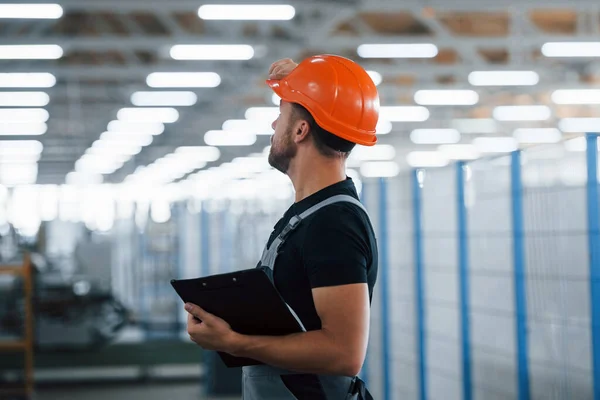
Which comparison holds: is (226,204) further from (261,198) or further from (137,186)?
(137,186)

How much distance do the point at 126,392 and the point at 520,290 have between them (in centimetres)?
858

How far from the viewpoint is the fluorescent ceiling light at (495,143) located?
933 inches

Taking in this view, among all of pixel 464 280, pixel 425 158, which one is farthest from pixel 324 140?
pixel 425 158

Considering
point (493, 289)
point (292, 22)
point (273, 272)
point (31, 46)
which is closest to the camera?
point (273, 272)

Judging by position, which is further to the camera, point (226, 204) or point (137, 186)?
point (137, 186)

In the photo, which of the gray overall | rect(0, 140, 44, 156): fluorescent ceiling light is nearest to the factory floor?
the gray overall

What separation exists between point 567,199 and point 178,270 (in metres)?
10.1

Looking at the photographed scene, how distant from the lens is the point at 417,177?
23.1ft

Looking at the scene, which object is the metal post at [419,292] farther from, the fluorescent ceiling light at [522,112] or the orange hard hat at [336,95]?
the fluorescent ceiling light at [522,112]

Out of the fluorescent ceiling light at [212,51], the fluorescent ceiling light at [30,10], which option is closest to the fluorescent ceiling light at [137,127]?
the fluorescent ceiling light at [212,51]

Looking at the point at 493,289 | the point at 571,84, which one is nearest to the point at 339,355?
the point at 493,289

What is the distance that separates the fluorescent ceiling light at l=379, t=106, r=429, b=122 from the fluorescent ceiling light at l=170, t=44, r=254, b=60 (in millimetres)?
6731

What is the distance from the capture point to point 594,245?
182 inches

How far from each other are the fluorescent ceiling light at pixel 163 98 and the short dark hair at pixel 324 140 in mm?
13054
